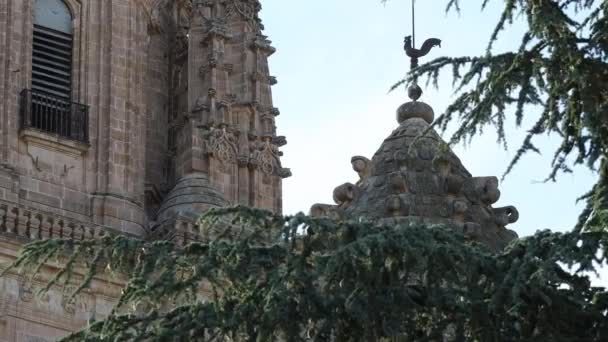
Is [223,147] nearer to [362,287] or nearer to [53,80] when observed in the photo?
[53,80]

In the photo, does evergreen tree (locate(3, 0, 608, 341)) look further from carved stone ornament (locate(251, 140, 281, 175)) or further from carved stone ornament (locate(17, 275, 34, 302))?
carved stone ornament (locate(251, 140, 281, 175))

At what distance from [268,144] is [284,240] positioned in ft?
76.2

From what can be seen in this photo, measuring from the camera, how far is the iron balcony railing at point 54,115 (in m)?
39.7

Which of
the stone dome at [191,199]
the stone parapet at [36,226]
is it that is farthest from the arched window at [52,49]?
the stone parapet at [36,226]

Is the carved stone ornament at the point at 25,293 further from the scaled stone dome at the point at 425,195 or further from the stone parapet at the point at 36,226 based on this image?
the scaled stone dome at the point at 425,195

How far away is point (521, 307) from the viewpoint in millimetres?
18234

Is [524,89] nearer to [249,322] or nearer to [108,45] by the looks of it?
[249,322]

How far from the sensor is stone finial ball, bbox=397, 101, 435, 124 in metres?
26.7

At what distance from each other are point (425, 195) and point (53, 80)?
1695cm

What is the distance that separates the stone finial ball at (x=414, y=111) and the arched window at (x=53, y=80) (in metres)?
13.5

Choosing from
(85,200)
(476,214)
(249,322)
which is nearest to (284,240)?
(249,322)

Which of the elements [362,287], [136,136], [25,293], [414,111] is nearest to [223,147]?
[136,136]

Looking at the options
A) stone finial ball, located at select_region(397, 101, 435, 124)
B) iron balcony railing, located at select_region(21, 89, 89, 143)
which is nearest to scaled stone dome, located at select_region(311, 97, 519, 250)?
stone finial ball, located at select_region(397, 101, 435, 124)

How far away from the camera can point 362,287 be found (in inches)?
725
